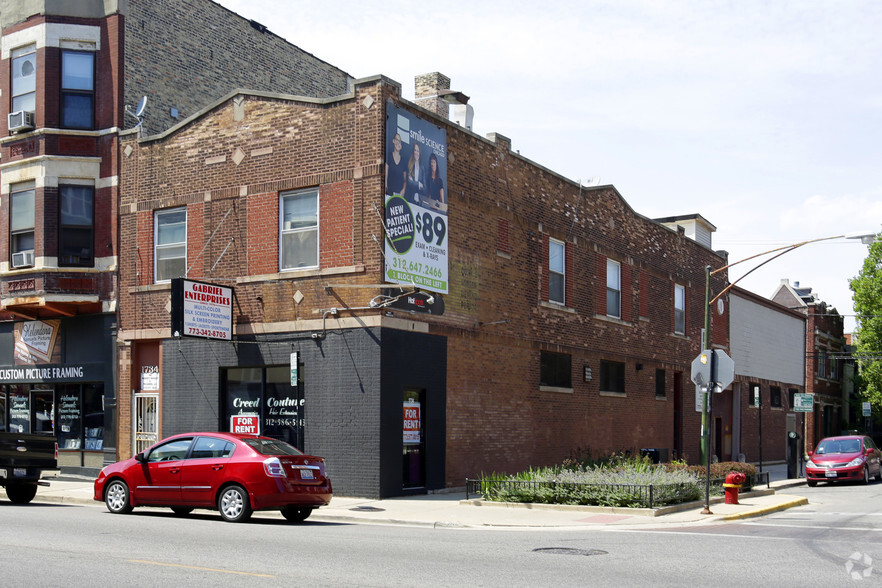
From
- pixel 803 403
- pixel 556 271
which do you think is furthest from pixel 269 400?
pixel 803 403

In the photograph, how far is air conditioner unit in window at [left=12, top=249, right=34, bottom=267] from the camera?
2450cm

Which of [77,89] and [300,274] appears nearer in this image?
[300,274]

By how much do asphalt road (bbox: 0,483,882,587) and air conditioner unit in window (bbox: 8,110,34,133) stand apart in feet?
38.4

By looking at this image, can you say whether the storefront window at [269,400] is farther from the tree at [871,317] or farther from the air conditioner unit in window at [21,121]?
the tree at [871,317]

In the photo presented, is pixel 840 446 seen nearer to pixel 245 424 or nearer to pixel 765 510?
pixel 765 510

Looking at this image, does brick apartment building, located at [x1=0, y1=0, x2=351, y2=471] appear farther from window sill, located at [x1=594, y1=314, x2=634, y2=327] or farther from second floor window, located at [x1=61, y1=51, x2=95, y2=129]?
window sill, located at [x1=594, y1=314, x2=634, y2=327]

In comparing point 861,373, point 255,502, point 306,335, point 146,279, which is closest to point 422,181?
point 306,335

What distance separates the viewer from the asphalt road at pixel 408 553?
970 cm

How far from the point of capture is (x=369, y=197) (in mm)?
20688

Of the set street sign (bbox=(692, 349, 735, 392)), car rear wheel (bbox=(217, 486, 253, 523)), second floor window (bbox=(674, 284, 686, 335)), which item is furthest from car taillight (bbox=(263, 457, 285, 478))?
second floor window (bbox=(674, 284, 686, 335))

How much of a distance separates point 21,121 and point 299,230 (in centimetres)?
868

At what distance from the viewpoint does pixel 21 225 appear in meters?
25.0

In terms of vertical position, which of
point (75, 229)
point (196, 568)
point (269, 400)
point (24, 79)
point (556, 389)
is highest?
point (24, 79)

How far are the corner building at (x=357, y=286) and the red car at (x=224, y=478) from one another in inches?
174
